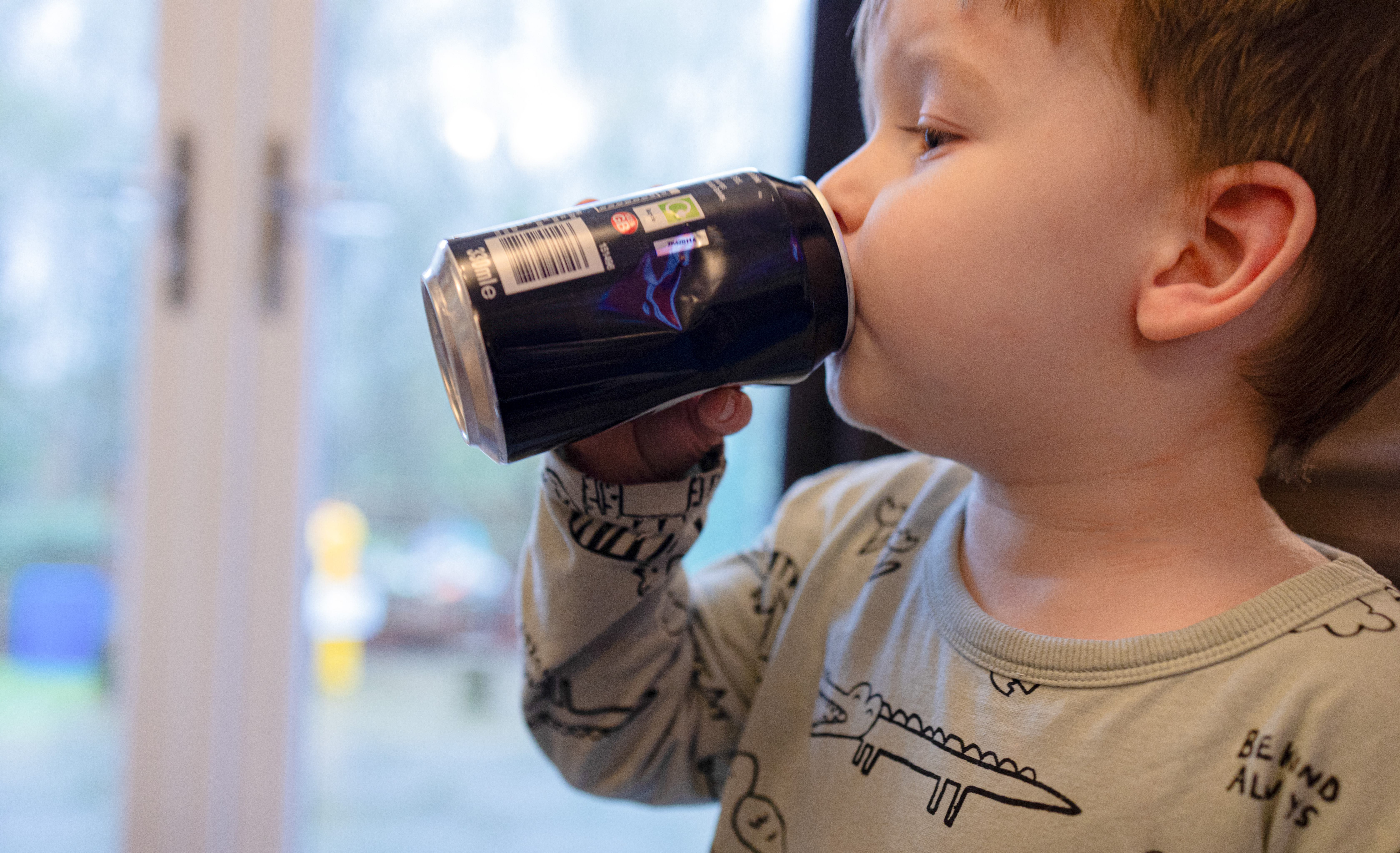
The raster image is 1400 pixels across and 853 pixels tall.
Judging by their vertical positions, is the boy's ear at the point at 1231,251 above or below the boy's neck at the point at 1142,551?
above

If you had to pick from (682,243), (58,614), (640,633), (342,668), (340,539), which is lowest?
(342,668)

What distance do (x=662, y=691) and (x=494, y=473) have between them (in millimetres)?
934

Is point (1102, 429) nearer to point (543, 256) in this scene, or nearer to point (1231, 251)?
point (1231, 251)

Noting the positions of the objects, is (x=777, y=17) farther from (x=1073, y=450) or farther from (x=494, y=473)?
(x=1073, y=450)

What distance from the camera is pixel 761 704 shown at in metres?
0.71

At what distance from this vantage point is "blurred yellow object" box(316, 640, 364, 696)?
5.41 ft

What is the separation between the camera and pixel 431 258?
1.41m

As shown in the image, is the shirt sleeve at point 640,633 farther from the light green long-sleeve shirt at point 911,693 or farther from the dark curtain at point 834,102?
the dark curtain at point 834,102

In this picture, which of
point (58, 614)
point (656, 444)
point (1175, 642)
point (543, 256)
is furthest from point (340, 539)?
point (1175, 642)

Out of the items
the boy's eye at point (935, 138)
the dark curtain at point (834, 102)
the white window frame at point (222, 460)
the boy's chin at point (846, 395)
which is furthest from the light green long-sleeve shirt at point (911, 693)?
the white window frame at point (222, 460)

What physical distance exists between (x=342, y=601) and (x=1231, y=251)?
148 centimetres

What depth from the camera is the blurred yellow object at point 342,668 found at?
1.65 meters

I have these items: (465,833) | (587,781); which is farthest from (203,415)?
(587,781)

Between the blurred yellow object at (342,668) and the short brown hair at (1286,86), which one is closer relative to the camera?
the short brown hair at (1286,86)
